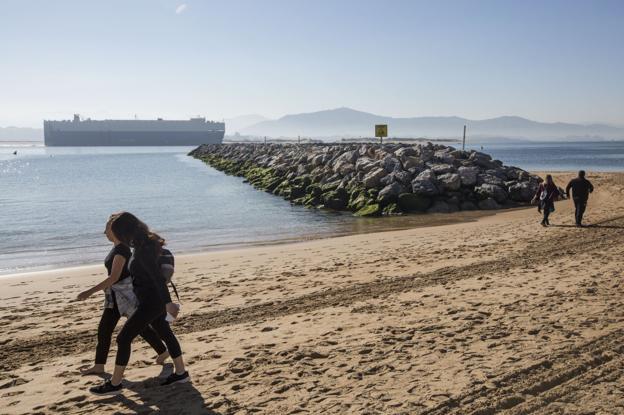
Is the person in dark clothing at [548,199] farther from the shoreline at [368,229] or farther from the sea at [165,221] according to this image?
the sea at [165,221]

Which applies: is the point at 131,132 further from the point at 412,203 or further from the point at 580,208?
the point at 580,208

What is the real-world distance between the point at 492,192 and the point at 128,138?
549 feet

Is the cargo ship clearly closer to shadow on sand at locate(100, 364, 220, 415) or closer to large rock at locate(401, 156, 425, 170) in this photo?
large rock at locate(401, 156, 425, 170)

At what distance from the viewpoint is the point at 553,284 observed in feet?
27.2

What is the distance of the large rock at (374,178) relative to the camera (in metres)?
24.0

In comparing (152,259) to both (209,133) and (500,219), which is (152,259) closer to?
(500,219)

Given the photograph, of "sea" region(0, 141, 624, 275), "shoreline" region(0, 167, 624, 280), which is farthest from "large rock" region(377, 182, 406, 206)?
"sea" region(0, 141, 624, 275)

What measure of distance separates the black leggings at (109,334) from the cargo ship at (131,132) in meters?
177

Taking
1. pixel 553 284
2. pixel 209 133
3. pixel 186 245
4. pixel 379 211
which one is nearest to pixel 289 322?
pixel 553 284

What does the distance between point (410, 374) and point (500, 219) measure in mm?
14289

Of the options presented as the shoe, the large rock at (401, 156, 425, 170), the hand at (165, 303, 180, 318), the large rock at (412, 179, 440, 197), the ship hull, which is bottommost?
the shoe

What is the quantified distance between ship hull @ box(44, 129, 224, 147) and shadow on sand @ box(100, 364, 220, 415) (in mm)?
177133

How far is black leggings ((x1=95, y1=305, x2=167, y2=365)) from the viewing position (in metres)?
5.18

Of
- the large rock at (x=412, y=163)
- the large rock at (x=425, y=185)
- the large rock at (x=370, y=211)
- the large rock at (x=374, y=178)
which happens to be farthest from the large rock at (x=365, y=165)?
the large rock at (x=370, y=211)
